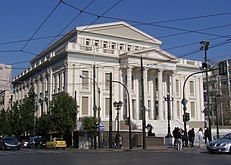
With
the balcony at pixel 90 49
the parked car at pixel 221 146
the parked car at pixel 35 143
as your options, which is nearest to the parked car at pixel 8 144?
the parked car at pixel 35 143

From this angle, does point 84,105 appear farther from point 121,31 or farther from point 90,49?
point 121,31

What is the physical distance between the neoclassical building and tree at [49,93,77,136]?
12.2 metres

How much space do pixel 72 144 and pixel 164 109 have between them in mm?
29188

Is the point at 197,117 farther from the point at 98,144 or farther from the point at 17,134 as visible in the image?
the point at 98,144

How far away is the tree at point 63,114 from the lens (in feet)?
176

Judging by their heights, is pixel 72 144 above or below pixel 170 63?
below

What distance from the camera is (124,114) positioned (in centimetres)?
7188

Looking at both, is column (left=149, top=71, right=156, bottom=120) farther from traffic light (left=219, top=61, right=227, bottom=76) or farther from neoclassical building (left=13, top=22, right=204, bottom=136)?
traffic light (left=219, top=61, right=227, bottom=76)

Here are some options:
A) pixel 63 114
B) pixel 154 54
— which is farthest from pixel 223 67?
pixel 154 54

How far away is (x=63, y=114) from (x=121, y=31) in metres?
32.9

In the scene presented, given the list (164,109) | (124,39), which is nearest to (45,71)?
(124,39)

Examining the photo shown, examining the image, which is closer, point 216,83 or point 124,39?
point 124,39

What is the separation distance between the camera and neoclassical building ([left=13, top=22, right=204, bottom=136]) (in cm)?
6981

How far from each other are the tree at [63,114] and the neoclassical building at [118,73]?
12.2 m
